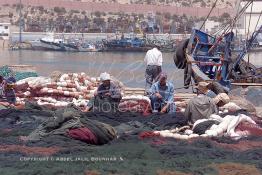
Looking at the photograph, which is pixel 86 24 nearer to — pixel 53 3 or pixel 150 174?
pixel 53 3

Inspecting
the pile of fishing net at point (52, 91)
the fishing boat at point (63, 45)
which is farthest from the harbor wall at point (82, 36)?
the pile of fishing net at point (52, 91)

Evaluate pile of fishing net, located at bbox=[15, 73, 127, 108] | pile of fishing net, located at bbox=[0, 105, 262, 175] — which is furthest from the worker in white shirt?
pile of fishing net, located at bbox=[0, 105, 262, 175]

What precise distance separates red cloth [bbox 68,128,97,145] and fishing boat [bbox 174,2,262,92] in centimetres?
954

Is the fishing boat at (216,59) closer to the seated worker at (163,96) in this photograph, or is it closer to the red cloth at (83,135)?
the seated worker at (163,96)

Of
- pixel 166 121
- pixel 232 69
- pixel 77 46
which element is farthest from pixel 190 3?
pixel 166 121

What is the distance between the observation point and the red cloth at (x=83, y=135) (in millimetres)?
8148

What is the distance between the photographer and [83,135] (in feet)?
26.8

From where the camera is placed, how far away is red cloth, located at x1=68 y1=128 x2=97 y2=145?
8.15 metres

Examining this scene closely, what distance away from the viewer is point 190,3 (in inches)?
4208

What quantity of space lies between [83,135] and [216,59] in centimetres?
1080

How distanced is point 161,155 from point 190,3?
10063cm

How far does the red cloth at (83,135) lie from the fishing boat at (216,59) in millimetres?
9544

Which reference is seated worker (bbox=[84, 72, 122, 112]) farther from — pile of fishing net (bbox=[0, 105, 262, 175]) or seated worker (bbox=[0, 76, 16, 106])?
seated worker (bbox=[0, 76, 16, 106])

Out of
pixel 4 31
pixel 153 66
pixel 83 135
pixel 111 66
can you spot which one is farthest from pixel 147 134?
pixel 4 31
